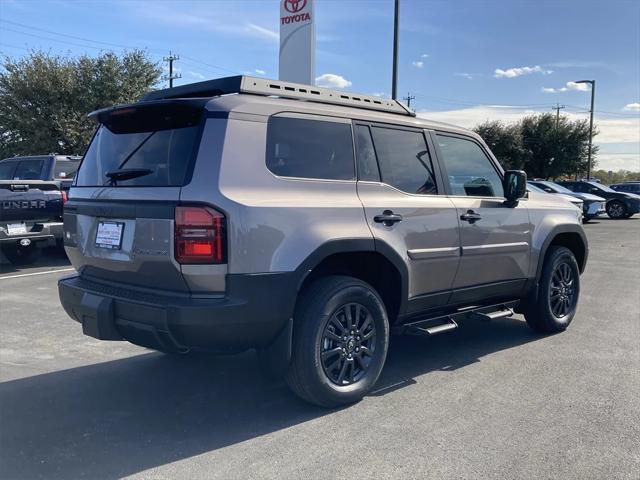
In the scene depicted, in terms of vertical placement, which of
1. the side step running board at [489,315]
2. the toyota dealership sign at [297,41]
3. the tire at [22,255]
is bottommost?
the tire at [22,255]

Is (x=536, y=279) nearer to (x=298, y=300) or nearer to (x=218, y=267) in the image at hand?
(x=298, y=300)

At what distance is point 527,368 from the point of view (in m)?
4.71

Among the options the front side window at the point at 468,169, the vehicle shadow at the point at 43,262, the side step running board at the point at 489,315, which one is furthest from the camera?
the vehicle shadow at the point at 43,262

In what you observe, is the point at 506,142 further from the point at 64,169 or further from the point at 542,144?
the point at 64,169

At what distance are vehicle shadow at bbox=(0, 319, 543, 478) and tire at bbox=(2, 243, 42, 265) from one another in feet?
20.9

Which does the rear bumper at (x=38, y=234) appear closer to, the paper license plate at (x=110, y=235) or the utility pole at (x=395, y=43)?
the paper license plate at (x=110, y=235)

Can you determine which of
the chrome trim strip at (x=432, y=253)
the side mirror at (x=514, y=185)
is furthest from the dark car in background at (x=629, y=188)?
the chrome trim strip at (x=432, y=253)

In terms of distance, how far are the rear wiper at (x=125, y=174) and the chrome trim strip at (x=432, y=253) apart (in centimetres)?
190

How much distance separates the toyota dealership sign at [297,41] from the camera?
11781 millimetres

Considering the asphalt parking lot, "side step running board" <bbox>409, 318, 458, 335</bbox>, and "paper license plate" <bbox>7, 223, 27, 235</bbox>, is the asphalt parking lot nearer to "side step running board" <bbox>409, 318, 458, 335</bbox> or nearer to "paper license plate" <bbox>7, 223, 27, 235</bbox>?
"side step running board" <bbox>409, 318, 458, 335</bbox>

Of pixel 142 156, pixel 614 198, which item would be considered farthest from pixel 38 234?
pixel 614 198

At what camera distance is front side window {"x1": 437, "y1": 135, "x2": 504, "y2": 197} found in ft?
15.8

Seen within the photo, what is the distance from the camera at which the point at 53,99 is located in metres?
24.8

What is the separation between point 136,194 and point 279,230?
0.91m
